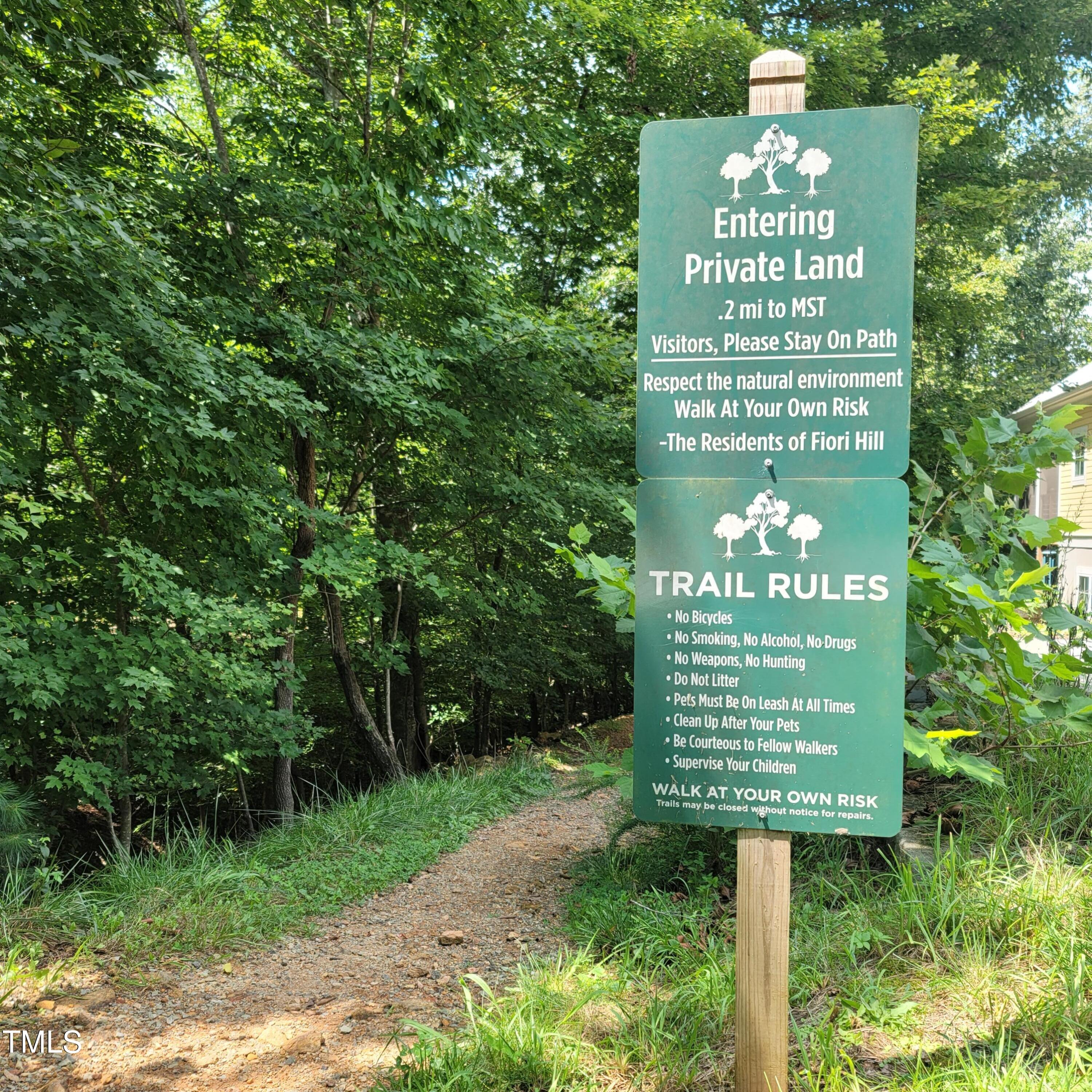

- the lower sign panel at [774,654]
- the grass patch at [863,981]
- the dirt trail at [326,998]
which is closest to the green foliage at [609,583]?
the lower sign panel at [774,654]

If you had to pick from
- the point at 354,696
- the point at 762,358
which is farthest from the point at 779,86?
the point at 354,696

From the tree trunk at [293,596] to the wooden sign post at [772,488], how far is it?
17.4 feet

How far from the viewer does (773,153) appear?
2.13 meters

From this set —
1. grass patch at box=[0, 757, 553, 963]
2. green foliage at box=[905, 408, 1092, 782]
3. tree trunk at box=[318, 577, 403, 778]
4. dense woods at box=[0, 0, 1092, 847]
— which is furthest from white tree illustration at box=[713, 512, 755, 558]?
tree trunk at box=[318, 577, 403, 778]

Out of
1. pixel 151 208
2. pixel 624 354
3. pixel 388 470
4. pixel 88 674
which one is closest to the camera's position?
pixel 88 674

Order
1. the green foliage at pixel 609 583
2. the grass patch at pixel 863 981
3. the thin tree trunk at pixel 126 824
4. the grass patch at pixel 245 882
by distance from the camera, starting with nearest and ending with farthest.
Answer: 1. the grass patch at pixel 863 981
2. the green foliage at pixel 609 583
3. the grass patch at pixel 245 882
4. the thin tree trunk at pixel 126 824

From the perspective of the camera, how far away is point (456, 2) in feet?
19.5

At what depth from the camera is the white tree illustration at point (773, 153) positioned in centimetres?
212

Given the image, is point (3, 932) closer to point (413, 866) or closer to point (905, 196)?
point (413, 866)

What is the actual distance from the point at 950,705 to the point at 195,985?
354cm

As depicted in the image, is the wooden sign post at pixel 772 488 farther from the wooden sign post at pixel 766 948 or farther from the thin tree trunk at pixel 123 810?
the thin tree trunk at pixel 123 810

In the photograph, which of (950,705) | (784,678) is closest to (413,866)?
(950,705)

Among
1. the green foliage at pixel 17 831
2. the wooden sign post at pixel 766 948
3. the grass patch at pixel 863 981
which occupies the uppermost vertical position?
the wooden sign post at pixel 766 948

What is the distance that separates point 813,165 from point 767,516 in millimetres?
886
